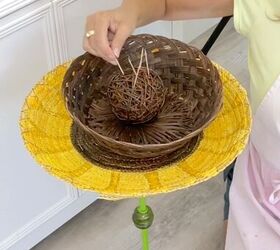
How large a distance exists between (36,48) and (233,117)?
446 mm

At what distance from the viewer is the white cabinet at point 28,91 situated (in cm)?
115

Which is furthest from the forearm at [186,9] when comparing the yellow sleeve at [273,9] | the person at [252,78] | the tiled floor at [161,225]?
the tiled floor at [161,225]

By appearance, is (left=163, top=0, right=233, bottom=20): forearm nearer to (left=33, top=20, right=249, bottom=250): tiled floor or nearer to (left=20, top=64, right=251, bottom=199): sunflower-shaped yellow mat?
(left=20, top=64, right=251, bottom=199): sunflower-shaped yellow mat

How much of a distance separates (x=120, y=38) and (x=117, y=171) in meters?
0.19

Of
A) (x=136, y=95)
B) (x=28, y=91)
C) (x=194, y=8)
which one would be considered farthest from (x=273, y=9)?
(x=28, y=91)

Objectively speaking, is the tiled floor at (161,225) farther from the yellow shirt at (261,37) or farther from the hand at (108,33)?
the hand at (108,33)

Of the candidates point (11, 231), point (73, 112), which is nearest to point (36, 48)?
point (73, 112)

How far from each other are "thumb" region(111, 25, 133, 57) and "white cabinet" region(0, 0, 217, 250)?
286mm

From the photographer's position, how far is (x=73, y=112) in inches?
35.0

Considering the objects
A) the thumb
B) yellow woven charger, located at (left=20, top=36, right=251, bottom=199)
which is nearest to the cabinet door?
yellow woven charger, located at (left=20, top=36, right=251, bottom=199)

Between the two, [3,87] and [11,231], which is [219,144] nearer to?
[3,87]

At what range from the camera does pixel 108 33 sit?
90 centimetres

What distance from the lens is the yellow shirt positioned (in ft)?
3.11

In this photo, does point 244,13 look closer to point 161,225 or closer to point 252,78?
point 252,78
